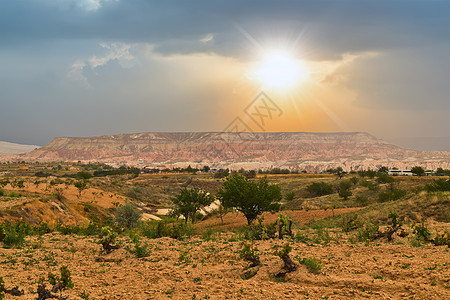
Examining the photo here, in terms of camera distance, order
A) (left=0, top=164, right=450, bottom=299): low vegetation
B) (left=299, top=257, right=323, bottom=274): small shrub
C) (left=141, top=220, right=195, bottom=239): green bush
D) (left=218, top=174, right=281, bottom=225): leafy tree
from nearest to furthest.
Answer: (left=0, top=164, right=450, bottom=299): low vegetation, (left=299, top=257, right=323, bottom=274): small shrub, (left=141, top=220, right=195, bottom=239): green bush, (left=218, top=174, right=281, bottom=225): leafy tree

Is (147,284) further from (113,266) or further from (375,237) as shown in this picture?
(375,237)

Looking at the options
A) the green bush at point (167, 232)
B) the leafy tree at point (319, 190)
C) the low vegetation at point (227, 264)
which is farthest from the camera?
the leafy tree at point (319, 190)

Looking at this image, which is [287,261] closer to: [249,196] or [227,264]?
[227,264]

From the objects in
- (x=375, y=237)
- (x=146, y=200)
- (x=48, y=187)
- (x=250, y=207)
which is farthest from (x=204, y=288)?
(x=146, y=200)

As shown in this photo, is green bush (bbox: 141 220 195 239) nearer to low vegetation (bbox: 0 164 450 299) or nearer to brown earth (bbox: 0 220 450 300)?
low vegetation (bbox: 0 164 450 299)

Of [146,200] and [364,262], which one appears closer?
[364,262]

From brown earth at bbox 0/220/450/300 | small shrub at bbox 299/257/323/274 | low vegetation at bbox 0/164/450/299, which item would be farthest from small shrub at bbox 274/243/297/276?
small shrub at bbox 299/257/323/274

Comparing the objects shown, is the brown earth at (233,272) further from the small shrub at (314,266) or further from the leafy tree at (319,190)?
the leafy tree at (319,190)

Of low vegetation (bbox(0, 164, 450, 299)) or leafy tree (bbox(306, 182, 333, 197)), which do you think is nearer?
low vegetation (bbox(0, 164, 450, 299))

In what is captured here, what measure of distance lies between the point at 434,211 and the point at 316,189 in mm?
39236

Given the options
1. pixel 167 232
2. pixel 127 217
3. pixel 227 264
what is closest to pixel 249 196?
pixel 167 232

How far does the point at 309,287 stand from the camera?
7.92m

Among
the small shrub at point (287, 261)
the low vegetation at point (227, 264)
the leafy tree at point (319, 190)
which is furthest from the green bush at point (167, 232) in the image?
the leafy tree at point (319, 190)

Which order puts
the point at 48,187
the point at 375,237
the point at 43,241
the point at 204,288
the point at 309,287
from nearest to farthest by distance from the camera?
the point at 309,287
the point at 204,288
the point at 375,237
the point at 43,241
the point at 48,187
